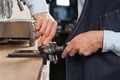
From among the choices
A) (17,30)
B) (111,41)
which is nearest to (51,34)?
(111,41)

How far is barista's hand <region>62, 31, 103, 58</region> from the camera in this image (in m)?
0.77

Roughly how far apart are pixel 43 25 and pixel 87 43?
241mm

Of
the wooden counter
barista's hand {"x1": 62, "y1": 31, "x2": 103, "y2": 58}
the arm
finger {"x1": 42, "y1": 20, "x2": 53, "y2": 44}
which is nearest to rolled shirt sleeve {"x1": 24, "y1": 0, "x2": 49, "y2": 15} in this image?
the arm

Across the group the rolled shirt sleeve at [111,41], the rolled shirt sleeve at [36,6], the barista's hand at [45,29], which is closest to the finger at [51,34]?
the barista's hand at [45,29]

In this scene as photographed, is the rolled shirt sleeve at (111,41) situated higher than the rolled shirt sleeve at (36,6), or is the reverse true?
the rolled shirt sleeve at (36,6)

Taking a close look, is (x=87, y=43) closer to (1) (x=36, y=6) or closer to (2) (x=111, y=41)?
(2) (x=111, y=41)

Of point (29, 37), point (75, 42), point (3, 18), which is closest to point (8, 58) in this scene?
point (75, 42)

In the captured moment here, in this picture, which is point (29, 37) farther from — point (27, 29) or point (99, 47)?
point (99, 47)

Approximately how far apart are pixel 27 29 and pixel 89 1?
700 mm

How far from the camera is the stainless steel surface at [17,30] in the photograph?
4.75ft

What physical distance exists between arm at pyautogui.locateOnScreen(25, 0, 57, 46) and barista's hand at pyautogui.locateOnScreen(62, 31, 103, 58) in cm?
17

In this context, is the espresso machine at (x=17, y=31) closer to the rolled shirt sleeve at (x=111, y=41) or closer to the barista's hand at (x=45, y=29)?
the barista's hand at (x=45, y=29)

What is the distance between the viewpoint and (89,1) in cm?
80

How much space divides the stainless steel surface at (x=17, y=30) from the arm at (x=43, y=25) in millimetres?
375
